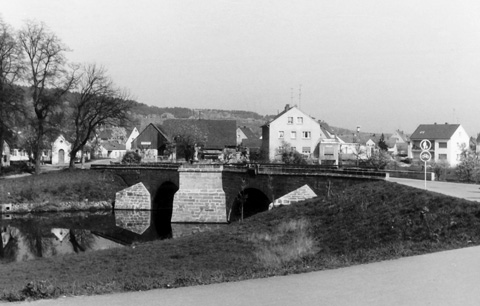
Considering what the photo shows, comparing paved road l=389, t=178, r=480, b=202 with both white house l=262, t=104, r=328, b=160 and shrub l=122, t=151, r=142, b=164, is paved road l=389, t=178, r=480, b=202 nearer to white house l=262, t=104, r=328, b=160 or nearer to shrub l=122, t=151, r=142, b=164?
white house l=262, t=104, r=328, b=160

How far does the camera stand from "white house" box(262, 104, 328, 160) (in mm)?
70750

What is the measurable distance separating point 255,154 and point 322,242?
5252 centimetres

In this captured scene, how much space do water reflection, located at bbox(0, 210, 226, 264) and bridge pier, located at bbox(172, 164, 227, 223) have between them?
138 centimetres

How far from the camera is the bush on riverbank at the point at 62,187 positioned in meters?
50.6

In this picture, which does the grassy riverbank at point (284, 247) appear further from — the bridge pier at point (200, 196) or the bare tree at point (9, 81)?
the bare tree at point (9, 81)

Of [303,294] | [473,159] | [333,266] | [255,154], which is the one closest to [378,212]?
[333,266]

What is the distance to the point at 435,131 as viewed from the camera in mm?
80688

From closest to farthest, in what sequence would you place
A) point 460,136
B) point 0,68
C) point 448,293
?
point 448,293 → point 0,68 → point 460,136

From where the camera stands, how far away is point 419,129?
84.6m

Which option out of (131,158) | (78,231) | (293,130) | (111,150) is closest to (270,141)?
(293,130)

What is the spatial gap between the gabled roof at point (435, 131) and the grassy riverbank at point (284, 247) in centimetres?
5726

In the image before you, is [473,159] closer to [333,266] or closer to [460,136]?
[333,266]

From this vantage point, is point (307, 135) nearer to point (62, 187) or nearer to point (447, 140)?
point (447, 140)

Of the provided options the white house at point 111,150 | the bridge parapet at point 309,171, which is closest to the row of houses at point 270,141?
the white house at point 111,150
